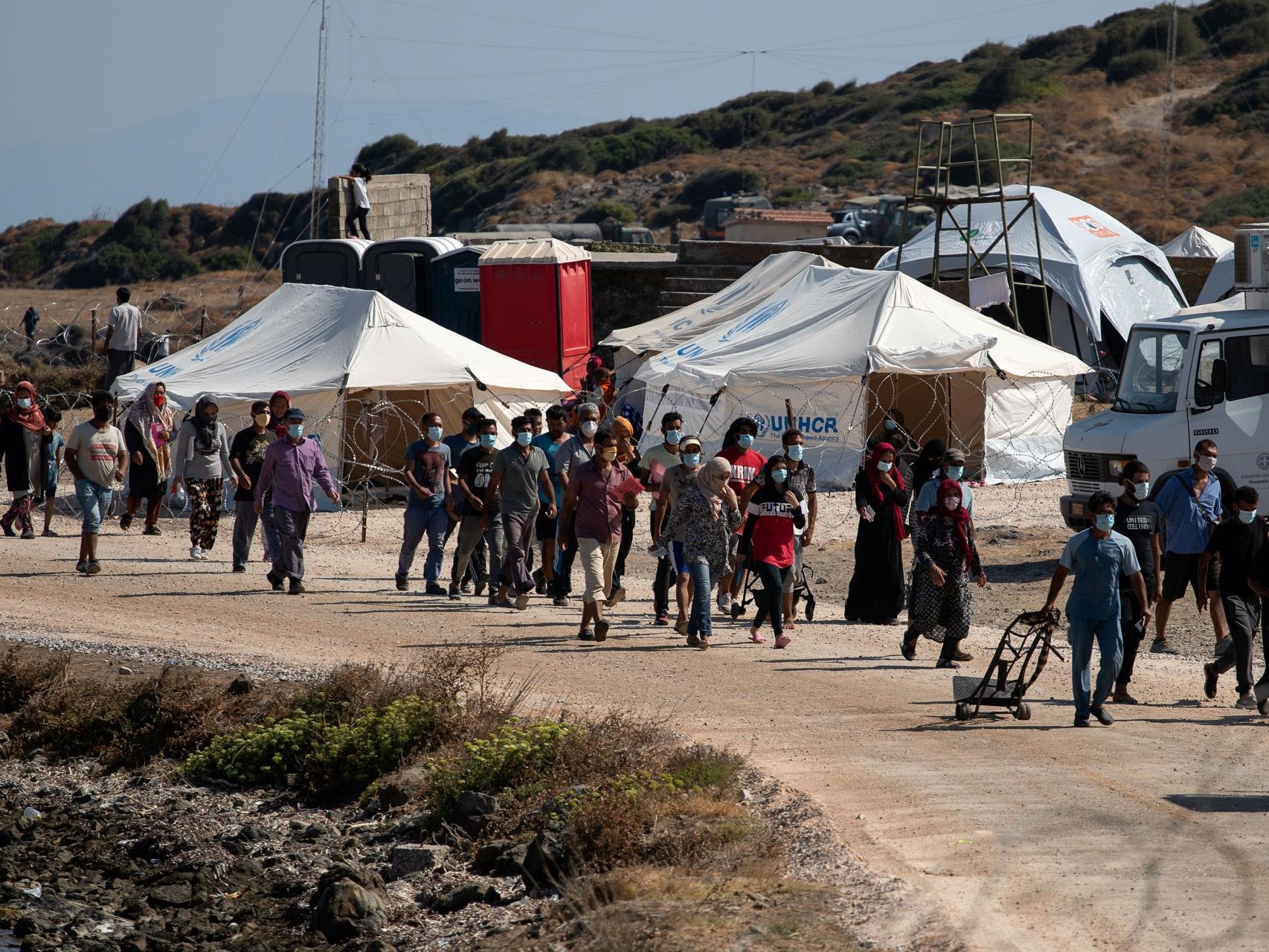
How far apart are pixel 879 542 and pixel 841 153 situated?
2218 inches

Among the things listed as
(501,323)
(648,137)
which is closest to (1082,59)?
(648,137)

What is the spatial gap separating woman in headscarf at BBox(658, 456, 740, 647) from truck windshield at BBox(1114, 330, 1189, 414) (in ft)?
19.7

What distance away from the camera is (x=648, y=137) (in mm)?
73375

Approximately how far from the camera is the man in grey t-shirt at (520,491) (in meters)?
12.7

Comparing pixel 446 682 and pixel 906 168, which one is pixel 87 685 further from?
pixel 906 168

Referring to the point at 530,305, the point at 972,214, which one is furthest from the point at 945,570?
the point at 972,214

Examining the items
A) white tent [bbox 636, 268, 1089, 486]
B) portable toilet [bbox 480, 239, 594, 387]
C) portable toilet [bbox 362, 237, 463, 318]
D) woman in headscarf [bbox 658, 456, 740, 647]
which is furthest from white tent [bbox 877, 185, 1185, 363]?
woman in headscarf [bbox 658, 456, 740, 647]

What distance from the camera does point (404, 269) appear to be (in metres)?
26.5

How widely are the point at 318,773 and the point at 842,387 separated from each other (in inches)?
473

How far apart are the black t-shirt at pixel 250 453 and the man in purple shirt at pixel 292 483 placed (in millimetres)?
360

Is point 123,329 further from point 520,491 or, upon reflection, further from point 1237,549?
point 1237,549

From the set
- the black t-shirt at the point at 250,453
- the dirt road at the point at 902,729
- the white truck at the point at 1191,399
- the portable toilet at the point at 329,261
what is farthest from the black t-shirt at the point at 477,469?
the portable toilet at the point at 329,261

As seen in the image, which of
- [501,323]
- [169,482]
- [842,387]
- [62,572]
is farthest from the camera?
[501,323]

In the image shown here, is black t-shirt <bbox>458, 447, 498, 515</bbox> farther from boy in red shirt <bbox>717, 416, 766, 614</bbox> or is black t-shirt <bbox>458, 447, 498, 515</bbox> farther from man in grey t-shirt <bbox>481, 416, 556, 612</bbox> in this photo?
boy in red shirt <bbox>717, 416, 766, 614</bbox>
